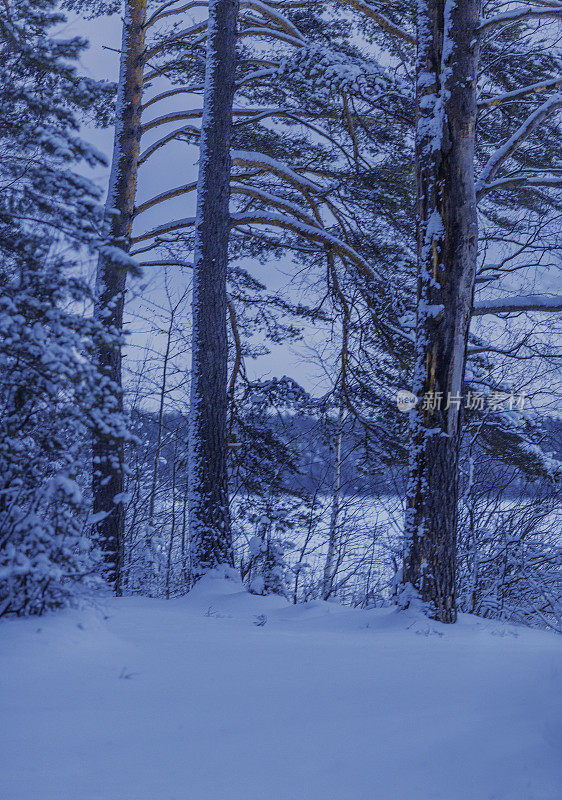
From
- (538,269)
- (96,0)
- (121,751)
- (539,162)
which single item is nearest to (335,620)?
(121,751)

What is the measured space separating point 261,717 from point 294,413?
6.99 metres

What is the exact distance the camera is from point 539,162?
791 cm

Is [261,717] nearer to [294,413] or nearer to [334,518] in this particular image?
[294,413]

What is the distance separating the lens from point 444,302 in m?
5.41

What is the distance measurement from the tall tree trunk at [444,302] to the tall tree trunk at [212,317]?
7.29 ft

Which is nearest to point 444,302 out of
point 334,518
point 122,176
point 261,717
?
point 261,717

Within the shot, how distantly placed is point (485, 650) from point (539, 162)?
5.99 metres

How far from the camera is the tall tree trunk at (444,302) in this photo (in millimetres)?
5336

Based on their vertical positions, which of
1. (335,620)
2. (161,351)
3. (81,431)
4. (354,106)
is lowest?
(335,620)

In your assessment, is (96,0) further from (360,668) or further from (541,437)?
(360,668)

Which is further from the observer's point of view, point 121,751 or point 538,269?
point 538,269

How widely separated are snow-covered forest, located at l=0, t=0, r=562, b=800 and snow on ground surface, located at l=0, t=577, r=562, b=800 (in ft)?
0.05

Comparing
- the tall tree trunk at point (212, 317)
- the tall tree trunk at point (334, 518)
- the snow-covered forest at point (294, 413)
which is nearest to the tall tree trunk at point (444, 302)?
the snow-covered forest at point (294, 413)
